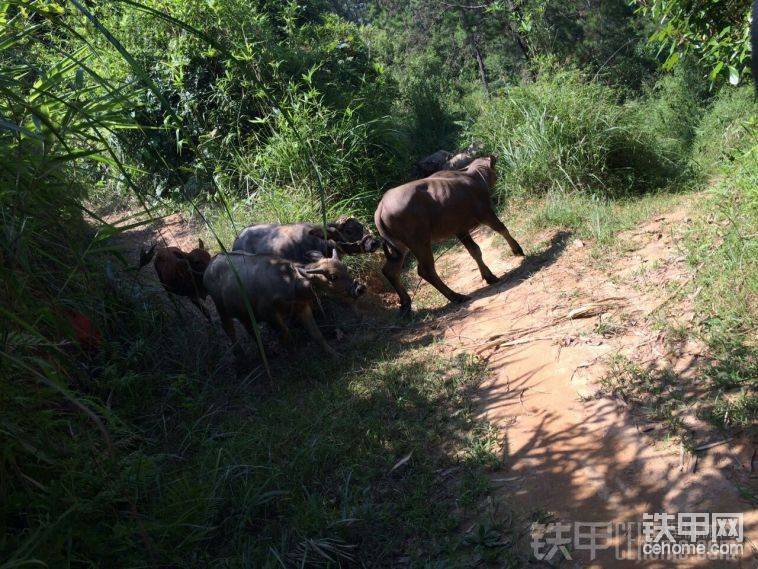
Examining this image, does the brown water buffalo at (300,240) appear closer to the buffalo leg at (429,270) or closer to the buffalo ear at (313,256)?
the buffalo ear at (313,256)

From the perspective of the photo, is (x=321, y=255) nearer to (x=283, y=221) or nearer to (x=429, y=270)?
(x=429, y=270)

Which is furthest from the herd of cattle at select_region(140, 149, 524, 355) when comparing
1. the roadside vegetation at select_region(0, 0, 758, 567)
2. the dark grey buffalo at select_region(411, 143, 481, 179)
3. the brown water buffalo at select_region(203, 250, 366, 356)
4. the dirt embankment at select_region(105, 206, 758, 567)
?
the dark grey buffalo at select_region(411, 143, 481, 179)

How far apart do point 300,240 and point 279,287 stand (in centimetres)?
122

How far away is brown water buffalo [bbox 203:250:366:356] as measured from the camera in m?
6.46

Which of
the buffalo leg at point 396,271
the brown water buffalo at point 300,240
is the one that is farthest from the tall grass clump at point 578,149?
the brown water buffalo at point 300,240

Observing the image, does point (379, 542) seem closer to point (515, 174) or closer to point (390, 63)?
point (515, 174)

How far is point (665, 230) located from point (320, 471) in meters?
4.29

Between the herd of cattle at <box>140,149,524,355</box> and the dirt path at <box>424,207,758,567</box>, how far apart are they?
2.79ft

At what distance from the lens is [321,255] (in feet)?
23.5

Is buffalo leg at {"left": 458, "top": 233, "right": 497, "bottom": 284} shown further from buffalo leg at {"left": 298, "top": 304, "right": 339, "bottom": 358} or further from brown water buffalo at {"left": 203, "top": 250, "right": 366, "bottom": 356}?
buffalo leg at {"left": 298, "top": 304, "right": 339, "bottom": 358}

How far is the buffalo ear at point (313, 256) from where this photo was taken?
7079 millimetres

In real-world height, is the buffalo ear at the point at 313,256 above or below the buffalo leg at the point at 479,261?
above

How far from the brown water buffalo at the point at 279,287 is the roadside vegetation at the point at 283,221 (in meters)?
0.36

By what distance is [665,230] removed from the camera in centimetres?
670
